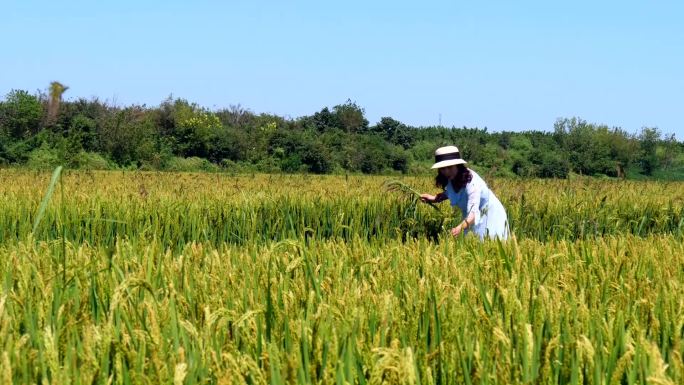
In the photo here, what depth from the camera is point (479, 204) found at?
671 cm

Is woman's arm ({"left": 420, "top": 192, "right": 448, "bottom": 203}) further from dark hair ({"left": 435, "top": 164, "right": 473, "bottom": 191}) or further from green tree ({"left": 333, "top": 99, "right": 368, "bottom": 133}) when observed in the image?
green tree ({"left": 333, "top": 99, "right": 368, "bottom": 133})

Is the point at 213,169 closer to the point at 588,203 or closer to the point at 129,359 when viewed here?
the point at 588,203

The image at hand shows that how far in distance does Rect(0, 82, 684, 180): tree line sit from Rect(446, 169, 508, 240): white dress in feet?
80.5

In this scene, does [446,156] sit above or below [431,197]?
above

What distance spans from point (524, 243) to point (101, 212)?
4937 mm

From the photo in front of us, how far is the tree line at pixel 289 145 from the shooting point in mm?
37062

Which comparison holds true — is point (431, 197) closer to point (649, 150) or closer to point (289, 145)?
point (289, 145)

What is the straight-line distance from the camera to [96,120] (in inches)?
1459

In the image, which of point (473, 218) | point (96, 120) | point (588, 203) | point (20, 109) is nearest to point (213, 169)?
point (96, 120)

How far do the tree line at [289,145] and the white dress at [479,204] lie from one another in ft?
80.5

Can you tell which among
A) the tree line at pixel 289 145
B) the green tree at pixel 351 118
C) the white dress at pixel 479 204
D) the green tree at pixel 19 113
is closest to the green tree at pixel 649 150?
the tree line at pixel 289 145

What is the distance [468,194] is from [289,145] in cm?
3586

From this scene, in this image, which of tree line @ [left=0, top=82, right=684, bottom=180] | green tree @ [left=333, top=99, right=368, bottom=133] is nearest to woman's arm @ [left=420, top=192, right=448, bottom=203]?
tree line @ [left=0, top=82, right=684, bottom=180]

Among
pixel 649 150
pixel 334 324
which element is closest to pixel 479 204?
pixel 334 324
